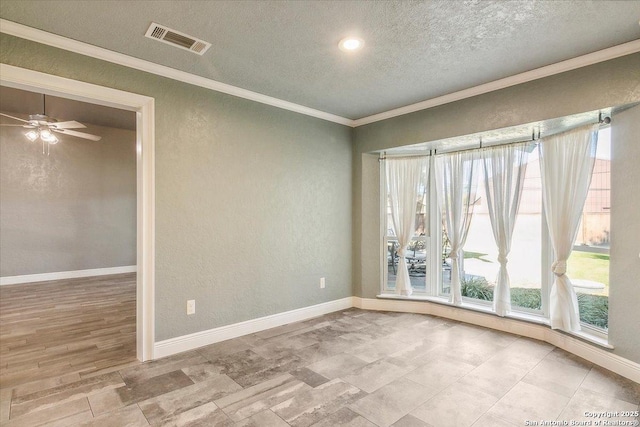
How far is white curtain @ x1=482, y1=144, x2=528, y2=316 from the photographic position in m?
3.71

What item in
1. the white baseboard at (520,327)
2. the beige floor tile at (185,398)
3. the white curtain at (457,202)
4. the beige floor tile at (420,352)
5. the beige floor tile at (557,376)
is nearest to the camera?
the beige floor tile at (185,398)

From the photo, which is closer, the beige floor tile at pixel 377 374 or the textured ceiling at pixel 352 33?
the textured ceiling at pixel 352 33

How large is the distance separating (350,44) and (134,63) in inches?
73.9

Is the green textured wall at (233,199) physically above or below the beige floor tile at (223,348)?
above

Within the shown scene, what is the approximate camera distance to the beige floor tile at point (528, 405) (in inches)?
85.7

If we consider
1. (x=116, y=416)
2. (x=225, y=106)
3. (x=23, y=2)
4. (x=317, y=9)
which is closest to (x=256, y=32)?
(x=317, y=9)

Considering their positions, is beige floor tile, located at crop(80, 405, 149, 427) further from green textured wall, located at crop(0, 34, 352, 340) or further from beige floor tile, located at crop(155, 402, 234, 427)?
green textured wall, located at crop(0, 34, 352, 340)

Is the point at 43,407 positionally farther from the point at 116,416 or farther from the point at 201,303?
the point at 201,303

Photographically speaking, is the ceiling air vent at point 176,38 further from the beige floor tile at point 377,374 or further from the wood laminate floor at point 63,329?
the beige floor tile at point 377,374

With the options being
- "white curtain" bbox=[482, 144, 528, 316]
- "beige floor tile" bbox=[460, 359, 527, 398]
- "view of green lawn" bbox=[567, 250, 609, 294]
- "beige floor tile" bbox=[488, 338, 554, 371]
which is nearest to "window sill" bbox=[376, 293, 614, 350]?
"white curtain" bbox=[482, 144, 528, 316]

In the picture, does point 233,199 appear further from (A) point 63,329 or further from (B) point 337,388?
(A) point 63,329

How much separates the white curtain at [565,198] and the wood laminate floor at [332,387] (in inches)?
16.5

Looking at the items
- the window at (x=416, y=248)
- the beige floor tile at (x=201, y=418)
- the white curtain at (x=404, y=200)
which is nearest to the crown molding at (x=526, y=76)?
the white curtain at (x=404, y=200)

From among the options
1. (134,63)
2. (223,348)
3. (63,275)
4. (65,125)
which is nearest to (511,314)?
(223,348)
